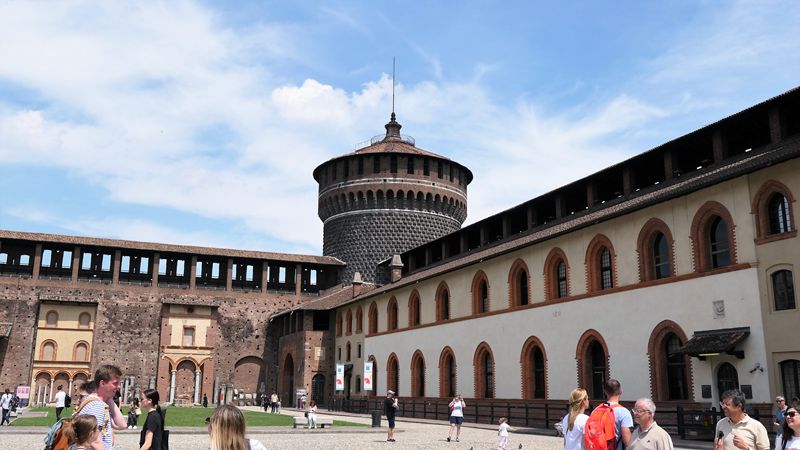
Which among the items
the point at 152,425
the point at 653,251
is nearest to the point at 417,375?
the point at 653,251

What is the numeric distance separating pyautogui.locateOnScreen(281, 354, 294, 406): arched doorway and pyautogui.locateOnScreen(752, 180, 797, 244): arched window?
3883cm

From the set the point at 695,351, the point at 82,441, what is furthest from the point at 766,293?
the point at 82,441

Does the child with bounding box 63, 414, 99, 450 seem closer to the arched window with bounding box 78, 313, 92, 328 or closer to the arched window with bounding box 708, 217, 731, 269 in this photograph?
the arched window with bounding box 708, 217, 731, 269

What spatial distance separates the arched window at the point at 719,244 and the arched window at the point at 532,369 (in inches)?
344

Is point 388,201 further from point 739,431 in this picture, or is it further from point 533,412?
point 739,431

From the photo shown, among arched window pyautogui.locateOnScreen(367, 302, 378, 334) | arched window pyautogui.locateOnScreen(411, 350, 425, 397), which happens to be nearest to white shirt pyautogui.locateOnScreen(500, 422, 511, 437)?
arched window pyautogui.locateOnScreen(411, 350, 425, 397)

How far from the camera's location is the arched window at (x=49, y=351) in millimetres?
50250

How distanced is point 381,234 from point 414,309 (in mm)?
15543

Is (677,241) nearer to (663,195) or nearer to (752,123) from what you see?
(663,195)

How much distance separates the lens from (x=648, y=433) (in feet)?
21.6

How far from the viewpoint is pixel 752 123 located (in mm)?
23906

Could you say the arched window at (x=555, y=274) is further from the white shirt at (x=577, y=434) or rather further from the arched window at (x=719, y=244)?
the white shirt at (x=577, y=434)

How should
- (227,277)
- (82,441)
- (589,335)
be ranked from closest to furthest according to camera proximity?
1. (82,441)
2. (589,335)
3. (227,277)

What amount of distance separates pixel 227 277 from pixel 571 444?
4965 centimetres
